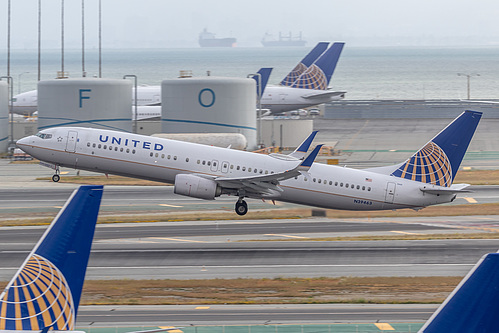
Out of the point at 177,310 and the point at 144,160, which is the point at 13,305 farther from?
the point at 144,160

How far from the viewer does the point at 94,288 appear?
38750 mm

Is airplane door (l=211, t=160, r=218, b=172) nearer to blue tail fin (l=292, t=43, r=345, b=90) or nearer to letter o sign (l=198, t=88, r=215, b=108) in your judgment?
letter o sign (l=198, t=88, r=215, b=108)

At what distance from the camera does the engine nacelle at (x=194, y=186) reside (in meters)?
50.8

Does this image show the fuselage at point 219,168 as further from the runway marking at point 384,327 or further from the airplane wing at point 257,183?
the runway marking at point 384,327

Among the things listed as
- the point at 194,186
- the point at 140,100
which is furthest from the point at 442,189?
the point at 140,100

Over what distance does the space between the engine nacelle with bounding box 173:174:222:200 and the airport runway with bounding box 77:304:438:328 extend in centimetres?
1580

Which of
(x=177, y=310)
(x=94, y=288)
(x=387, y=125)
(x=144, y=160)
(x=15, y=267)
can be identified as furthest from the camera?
(x=387, y=125)

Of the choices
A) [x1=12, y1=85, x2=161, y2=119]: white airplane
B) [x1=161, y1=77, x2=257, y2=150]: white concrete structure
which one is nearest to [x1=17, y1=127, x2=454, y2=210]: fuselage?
[x1=161, y1=77, x2=257, y2=150]: white concrete structure

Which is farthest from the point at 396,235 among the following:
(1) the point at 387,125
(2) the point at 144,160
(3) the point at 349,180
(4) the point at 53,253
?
(1) the point at 387,125

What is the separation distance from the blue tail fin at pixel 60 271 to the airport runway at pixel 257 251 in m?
25.0

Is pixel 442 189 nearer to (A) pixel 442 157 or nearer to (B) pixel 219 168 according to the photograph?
(A) pixel 442 157

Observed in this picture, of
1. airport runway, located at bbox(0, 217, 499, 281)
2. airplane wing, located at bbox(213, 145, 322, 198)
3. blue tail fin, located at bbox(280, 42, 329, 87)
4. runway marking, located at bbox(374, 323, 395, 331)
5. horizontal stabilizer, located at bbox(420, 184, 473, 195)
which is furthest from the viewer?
blue tail fin, located at bbox(280, 42, 329, 87)

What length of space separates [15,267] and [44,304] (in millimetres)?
28400

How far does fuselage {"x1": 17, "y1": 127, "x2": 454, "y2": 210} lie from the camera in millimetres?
51531
